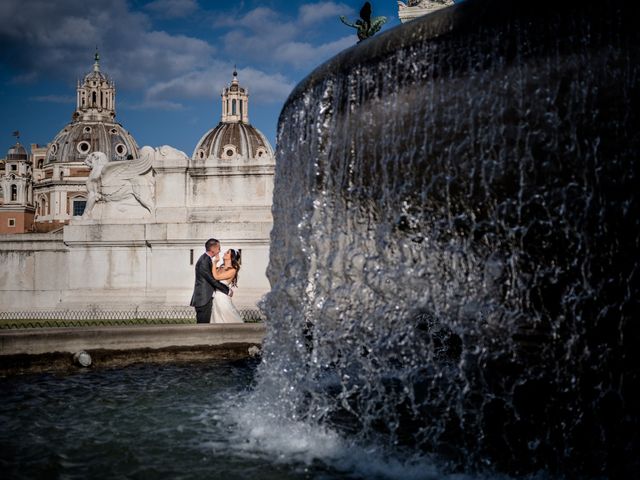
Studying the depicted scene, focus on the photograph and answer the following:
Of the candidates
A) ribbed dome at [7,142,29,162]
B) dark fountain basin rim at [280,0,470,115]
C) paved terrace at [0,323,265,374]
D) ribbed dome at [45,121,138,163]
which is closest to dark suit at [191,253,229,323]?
paved terrace at [0,323,265,374]

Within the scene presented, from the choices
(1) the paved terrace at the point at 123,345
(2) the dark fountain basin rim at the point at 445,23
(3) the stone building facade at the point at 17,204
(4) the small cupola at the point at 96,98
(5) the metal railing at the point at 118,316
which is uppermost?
(4) the small cupola at the point at 96,98

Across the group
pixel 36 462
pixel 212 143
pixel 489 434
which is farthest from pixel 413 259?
pixel 212 143

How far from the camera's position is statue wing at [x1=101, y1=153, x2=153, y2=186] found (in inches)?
596

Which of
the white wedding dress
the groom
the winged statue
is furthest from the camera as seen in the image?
the winged statue

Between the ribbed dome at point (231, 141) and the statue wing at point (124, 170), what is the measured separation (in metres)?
93.7

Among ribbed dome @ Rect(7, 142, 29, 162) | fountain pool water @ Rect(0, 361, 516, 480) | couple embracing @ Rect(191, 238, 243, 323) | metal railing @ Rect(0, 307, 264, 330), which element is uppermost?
ribbed dome @ Rect(7, 142, 29, 162)

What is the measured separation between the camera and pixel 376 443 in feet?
13.8

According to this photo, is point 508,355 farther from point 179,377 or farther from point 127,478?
point 179,377

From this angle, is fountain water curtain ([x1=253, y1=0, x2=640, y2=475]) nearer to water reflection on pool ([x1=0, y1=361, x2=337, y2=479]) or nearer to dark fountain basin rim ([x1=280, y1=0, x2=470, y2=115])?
dark fountain basin rim ([x1=280, y1=0, x2=470, y2=115])

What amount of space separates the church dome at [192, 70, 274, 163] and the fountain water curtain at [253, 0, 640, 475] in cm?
10349

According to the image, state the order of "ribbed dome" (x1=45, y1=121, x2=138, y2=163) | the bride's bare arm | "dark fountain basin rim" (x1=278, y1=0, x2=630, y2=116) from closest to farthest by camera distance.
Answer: "dark fountain basin rim" (x1=278, y1=0, x2=630, y2=116), the bride's bare arm, "ribbed dome" (x1=45, y1=121, x2=138, y2=163)

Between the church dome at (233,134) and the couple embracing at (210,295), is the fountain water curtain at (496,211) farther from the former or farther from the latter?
the church dome at (233,134)

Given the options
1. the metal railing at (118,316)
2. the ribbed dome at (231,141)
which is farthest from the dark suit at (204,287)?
the ribbed dome at (231,141)

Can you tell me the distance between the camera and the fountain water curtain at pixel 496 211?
11.5 feet
